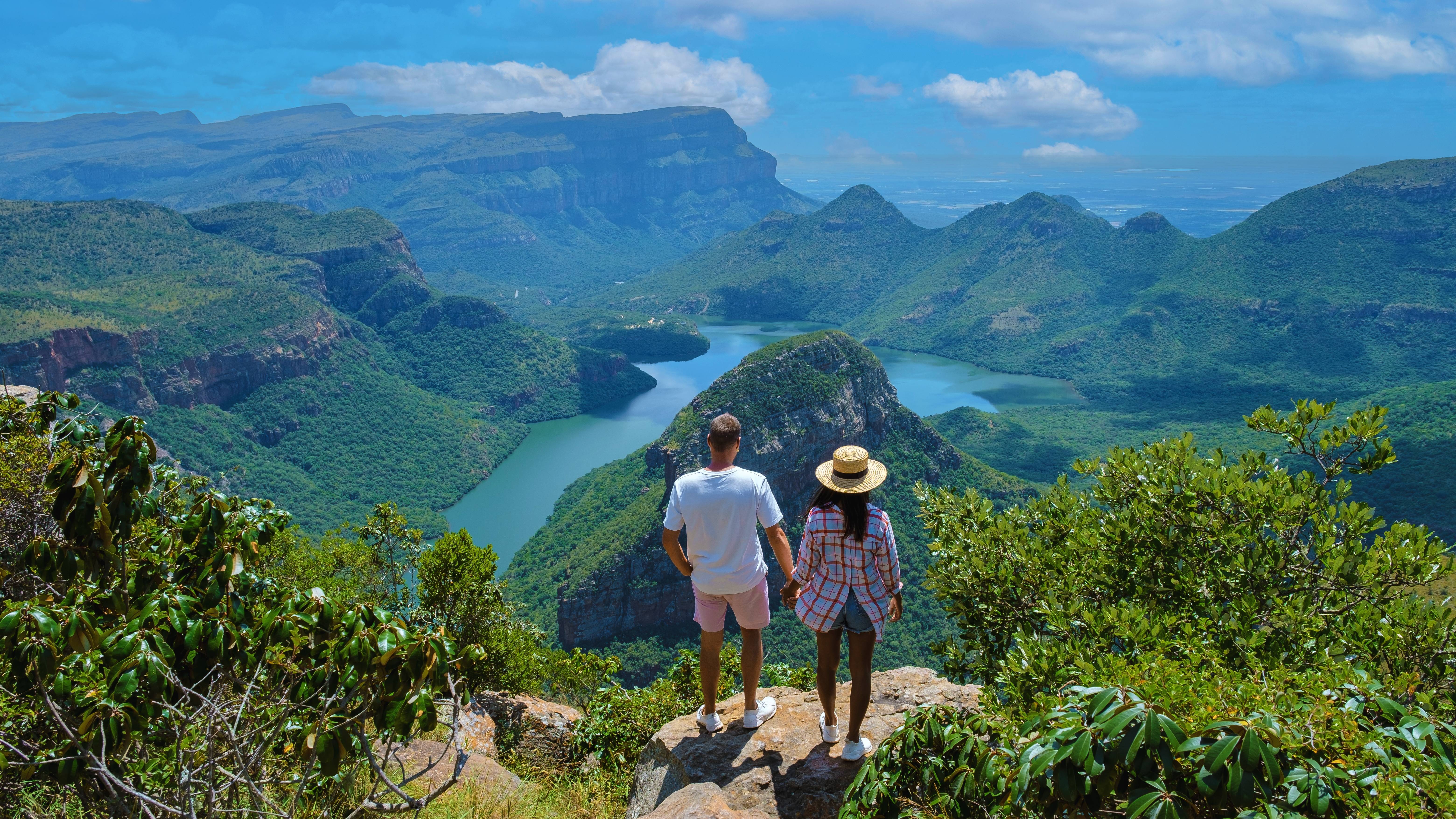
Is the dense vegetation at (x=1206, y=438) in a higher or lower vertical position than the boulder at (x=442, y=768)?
lower

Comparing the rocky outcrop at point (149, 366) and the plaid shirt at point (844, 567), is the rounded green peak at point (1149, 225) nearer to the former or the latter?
the rocky outcrop at point (149, 366)

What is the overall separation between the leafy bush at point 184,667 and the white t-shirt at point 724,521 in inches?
80.1

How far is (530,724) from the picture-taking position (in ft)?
33.1

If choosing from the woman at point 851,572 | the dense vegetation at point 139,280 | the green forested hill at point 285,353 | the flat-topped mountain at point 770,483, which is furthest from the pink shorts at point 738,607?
the dense vegetation at point 139,280

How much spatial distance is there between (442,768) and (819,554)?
4755mm

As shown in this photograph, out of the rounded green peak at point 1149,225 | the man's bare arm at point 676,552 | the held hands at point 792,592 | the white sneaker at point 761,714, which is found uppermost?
the rounded green peak at point 1149,225

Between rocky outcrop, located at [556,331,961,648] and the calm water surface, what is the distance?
17.8 metres

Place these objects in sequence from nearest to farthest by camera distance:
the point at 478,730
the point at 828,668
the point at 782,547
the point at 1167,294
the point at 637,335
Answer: the point at 828,668
the point at 782,547
the point at 478,730
the point at 1167,294
the point at 637,335

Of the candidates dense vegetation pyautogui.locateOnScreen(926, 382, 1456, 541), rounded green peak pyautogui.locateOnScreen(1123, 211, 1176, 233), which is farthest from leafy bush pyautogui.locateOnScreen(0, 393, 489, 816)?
rounded green peak pyautogui.locateOnScreen(1123, 211, 1176, 233)

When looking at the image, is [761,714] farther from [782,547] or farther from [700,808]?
[782,547]

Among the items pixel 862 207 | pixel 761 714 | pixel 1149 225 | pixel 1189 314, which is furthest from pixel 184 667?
pixel 862 207

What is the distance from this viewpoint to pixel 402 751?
831 centimetres

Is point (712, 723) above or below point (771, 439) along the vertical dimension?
above

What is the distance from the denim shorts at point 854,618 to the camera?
18.9 feet
